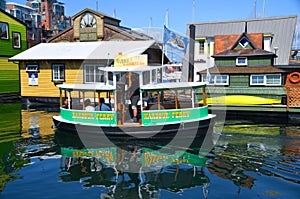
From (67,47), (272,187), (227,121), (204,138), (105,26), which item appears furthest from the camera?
(105,26)

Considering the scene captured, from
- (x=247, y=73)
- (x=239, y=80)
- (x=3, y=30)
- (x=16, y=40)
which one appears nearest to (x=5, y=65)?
(x=16, y=40)

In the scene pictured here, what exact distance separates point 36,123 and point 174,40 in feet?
35.0

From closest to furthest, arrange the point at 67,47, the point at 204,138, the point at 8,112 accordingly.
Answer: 1. the point at 204,138
2. the point at 8,112
3. the point at 67,47

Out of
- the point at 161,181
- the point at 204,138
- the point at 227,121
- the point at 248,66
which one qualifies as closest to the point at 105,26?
the point at 248,66

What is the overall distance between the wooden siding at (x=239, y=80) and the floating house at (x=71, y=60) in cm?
752

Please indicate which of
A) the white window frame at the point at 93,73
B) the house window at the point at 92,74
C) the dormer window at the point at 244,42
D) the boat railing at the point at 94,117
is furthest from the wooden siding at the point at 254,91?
the boat railing at the point at 94,117

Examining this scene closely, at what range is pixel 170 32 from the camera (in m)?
15.2

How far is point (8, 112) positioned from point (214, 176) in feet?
61.6

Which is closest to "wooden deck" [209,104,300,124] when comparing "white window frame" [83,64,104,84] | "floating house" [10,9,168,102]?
"floating house" [10,9,168,102]

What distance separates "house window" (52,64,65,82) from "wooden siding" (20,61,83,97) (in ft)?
1.11

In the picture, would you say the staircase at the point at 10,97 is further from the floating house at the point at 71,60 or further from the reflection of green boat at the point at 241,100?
the reflection of green boat at the point at 241,100

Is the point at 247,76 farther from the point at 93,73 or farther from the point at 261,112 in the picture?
the point at 93,73

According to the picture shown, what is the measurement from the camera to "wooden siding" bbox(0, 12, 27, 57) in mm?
29469

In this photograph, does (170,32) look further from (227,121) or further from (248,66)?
(248,66)
